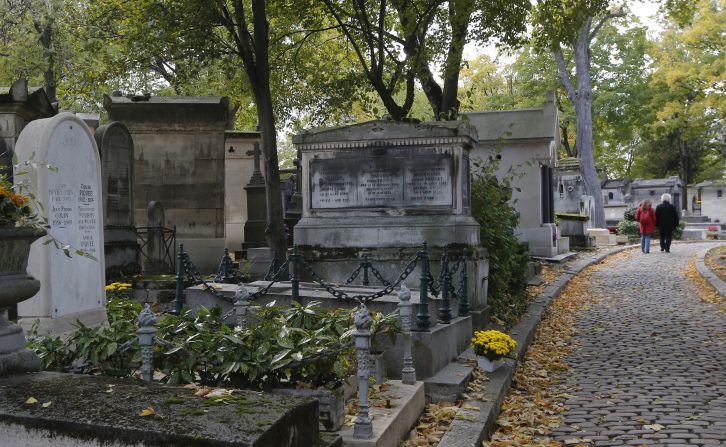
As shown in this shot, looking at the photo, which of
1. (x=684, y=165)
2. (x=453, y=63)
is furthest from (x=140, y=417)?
(x=684, y=165)

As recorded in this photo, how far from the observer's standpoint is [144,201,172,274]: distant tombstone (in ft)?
40.4

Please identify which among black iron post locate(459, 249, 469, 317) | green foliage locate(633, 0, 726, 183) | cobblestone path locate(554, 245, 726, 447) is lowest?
cobblestone path locate(554, 245, 726, 447)

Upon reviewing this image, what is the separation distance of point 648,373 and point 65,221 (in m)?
5.89

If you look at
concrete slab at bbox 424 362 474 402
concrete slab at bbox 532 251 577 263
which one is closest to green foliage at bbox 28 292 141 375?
concrete slab at bbox 424 362 474 402

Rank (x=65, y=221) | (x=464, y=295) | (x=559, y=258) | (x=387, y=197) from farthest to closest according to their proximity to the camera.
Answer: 1. (x=559, y=258)
2. (x=387, y=197)
3. (x=464, y=295)
4. (x=65, y=221)

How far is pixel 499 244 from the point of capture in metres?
10.7

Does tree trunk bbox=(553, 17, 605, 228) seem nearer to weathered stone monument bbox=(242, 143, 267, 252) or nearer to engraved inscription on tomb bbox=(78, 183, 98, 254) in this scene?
weathered stone monument bbox=(242, 143, 267, 252)

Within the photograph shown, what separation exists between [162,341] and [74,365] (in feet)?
2.00

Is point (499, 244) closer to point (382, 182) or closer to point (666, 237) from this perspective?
point (382, 182)

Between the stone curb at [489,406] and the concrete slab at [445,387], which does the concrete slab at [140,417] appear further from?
the concrete slab at [445,387]

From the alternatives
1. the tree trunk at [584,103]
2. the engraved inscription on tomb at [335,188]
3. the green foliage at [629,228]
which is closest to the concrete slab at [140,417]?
the engraved inscription on tomb at [335,188]

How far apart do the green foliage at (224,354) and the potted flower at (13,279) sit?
0.71 meters

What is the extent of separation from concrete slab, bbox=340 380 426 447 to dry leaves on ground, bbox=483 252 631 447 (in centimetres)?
59

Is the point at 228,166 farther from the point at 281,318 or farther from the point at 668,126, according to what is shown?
the point at 668,126
